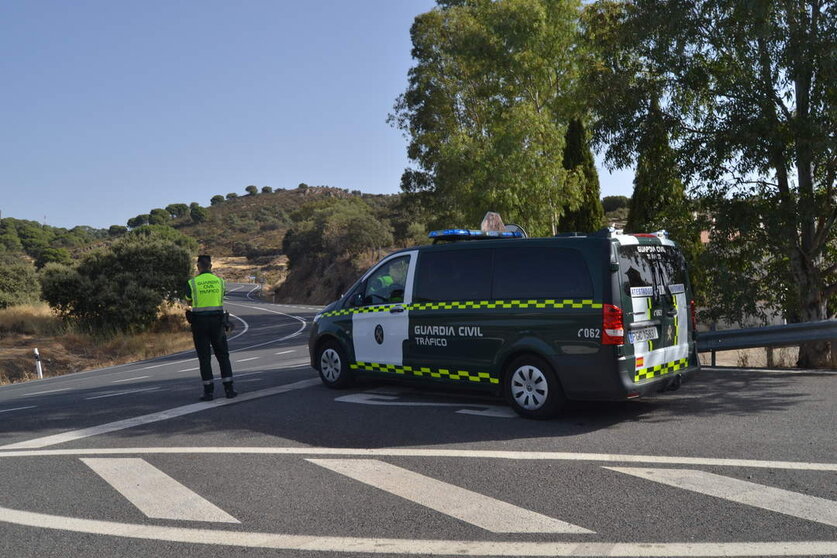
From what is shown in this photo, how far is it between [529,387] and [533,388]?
0.17 feet

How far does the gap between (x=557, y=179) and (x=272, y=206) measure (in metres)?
109

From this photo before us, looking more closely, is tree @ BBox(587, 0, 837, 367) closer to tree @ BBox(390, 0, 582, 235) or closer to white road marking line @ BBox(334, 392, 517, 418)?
white road marking line @ BBox(334, 392, 517, 418)

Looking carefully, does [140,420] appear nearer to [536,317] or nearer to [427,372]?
[427,372]

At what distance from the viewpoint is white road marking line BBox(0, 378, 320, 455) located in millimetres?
7496

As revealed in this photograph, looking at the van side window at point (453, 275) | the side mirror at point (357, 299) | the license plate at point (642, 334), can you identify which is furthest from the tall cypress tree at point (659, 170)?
the side mirror at point (357, 299)

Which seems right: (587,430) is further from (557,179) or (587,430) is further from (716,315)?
(557,179)

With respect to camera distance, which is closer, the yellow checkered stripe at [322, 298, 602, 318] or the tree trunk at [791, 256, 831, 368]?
the yellow checkered stripe at [322, 298, 602, 318]

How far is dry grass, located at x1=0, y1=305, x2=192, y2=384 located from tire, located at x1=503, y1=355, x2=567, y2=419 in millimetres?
18416

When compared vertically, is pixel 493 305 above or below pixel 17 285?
below

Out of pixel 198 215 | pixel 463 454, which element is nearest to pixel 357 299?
pixel 463 454

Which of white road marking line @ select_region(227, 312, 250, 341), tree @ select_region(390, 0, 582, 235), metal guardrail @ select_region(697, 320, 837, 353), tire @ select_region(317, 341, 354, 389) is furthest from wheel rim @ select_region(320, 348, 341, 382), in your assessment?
white road marking line @ select_region(227, 312, 250, 341)

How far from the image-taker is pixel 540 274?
7.46 metres

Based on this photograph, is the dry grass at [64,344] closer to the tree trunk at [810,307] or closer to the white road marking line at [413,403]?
the white road marking line at [413,403]

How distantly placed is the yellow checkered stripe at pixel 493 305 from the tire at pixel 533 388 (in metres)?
0.56
